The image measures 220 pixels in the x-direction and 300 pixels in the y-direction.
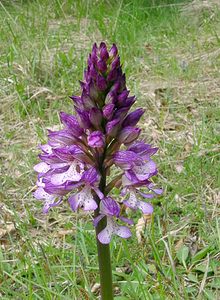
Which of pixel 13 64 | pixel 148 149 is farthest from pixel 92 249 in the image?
pixel 13 64

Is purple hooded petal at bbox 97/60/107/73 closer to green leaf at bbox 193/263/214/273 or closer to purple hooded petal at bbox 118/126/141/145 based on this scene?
purple hooded petal at bbox 118/126/141/145

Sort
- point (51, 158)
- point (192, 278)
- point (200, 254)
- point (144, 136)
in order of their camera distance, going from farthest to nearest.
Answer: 1. point (144, 136)
2. point (200, 254)
3. point (192, 278)
4. point (51, 158)

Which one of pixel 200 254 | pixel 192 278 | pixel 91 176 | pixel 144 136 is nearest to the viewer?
pixel 91 176

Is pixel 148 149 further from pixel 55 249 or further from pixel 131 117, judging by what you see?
pixel 55 249

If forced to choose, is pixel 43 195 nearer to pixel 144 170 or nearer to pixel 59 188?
pixel 59 188

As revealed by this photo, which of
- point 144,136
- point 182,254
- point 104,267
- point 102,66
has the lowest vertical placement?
point 144,136

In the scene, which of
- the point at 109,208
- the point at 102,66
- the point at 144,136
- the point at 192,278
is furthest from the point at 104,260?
the point at 144,136

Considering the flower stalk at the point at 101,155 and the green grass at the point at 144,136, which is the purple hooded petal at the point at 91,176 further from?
the green grass at the point at 144,136
